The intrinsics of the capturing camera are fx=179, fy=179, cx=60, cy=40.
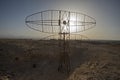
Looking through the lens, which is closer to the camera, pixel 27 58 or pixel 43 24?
pixel 43 24

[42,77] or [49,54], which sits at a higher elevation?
[49,54]

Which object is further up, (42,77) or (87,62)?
(87,62)

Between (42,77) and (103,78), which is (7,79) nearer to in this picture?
(42,77)

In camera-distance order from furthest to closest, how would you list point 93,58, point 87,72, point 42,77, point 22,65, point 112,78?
point 22,65, point 93,58, point 42,77, point 87,72, point 112,78

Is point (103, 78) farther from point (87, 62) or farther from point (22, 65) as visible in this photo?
point (22, 65)

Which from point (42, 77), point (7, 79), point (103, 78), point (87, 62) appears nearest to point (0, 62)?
point (7, 79)

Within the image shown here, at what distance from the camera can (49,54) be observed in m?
20.7

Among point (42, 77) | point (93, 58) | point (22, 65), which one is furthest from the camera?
point (22, 65)

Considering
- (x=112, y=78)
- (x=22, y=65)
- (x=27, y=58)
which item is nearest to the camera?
(x=112, y=78)

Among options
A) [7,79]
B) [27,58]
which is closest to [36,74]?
[7,79]

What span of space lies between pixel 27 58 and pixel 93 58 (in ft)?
25.1

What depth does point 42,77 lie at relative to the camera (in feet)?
54.1

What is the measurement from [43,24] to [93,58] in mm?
6356

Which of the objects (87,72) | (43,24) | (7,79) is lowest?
(7,79)
